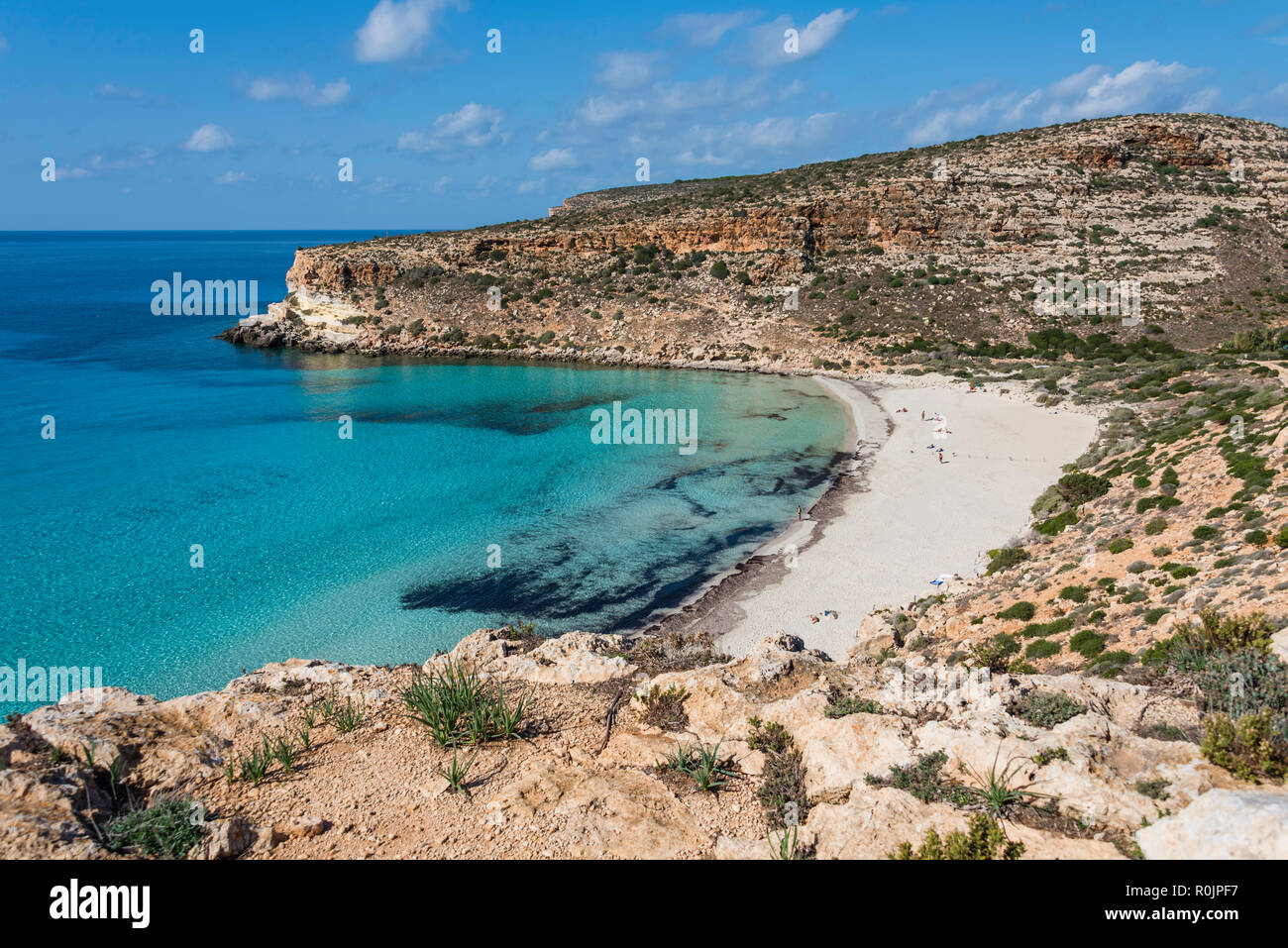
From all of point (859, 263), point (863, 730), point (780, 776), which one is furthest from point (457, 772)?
point (859, 263)

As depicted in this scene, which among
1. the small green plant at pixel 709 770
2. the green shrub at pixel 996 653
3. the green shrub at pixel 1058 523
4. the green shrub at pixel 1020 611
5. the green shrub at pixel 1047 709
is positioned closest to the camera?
the small green plant at pixel 709 770

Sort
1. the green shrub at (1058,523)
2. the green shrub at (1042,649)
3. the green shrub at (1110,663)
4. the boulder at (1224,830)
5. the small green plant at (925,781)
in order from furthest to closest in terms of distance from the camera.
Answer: the green shrub at (1058,523)
the green shrub at (1042,649)
the green shrub at (1110,663)
the small green plant at (925,781)
the boulder at (1224,830)

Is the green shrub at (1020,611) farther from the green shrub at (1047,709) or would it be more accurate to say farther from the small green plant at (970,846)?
the small green plant at (970,846)

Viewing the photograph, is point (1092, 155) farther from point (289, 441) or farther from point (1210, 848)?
point (1210, 848)

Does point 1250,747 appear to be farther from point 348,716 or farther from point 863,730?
point 348,716

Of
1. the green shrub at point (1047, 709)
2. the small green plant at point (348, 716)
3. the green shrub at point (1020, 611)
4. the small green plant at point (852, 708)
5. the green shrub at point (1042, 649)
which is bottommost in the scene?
the green shrub at point (1042, 649)

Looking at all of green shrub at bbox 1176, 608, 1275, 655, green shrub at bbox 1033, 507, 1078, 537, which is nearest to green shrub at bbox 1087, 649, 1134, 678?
green shrub at bbox 1176, 608, 1275, 655

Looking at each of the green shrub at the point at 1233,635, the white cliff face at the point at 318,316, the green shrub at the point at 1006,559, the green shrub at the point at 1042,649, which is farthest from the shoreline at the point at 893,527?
the white cliff face at the point at 318,316

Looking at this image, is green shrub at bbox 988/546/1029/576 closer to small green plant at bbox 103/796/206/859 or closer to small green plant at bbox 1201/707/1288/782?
small green plant at bbox 1201/707/1288/782
